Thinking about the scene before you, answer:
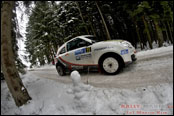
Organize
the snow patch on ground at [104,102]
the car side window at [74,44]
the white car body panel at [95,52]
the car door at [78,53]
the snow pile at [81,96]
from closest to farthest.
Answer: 1. the snow patch on ground at [104,102]
2. the snow pile at [81,96]
3. the white car body panel at [95,52]
4. the car door at [78,53]
5. the car side window at [74,44]

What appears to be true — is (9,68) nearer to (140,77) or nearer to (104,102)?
(104,102)

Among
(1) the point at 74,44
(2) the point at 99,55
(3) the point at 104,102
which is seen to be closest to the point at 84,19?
(1) the point at 74,44

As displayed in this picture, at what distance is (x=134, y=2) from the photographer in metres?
12.5

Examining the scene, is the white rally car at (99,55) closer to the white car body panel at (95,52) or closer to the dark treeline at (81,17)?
the white car body panel at (95,52)

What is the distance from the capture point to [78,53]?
5.30 meters

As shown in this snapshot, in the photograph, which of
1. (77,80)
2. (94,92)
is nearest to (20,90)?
(77,80)

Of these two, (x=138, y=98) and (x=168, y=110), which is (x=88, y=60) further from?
(x=168, y=110)

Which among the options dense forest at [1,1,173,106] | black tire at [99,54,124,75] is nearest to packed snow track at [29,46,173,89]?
black tire at [99,54,124,75]

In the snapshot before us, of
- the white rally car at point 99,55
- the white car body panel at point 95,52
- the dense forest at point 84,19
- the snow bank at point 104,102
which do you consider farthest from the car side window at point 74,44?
the snow bank at point 104,102

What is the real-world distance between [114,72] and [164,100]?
7.65ft

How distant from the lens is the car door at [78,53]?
5.01 meters

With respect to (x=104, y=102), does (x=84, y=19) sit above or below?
above

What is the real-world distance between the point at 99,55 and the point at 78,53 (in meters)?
1.18

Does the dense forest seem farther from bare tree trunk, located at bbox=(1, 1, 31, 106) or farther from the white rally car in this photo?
the white rally car
